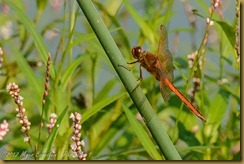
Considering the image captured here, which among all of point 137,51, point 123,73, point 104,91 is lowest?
point 123,73

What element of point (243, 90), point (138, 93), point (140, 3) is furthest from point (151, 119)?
point (140, 3)

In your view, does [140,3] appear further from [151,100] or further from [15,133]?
[15,133]

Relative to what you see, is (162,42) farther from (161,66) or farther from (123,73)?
(123,73)

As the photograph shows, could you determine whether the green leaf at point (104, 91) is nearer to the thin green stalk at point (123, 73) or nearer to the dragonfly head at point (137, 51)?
the dragonfly head at point (137, 51)

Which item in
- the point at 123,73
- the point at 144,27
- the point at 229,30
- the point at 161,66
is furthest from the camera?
the point at 144,27

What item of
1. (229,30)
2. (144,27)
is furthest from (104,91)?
(229,30)

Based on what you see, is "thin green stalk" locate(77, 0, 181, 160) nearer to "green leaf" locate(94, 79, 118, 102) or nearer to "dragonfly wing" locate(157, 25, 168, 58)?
"dragonfly wing" locate(157, 25, 168, 58)

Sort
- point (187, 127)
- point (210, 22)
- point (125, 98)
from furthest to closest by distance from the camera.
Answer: point (125, 98)
point (187, 127)
point (210, 22)

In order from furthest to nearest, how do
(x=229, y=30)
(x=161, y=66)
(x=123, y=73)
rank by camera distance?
1. (x=229, y=30)
2. (x=161, y=66)
3. (x=123, y=73)

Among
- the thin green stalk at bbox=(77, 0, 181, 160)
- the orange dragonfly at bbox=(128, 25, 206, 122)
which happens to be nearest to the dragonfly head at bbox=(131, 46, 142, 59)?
the orange dragonfly at bbox=(128, 25, 206, 122)

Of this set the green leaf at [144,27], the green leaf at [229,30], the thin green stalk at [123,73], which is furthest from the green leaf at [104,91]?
the thin green stalk at [123,73]
